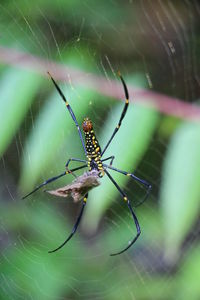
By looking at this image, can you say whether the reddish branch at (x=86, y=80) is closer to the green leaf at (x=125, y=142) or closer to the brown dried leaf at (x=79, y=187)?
the green leaf at (x=125, y=142)

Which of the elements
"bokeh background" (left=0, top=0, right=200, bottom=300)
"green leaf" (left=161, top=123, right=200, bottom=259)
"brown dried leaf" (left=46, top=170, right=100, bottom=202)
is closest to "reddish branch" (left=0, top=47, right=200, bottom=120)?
"bokeh background" (left=0, top=0, right=200, bottom=300)

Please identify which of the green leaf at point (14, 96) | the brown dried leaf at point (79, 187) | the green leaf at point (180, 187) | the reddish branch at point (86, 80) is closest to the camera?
the brown dried leaf at point (79, 187)

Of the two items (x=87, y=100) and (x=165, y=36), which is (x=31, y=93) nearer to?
(x=87, y=100)

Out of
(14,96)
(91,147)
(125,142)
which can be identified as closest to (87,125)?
(91,147)

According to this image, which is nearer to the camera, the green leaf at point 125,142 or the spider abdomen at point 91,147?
the spider abdomen at point 91,147

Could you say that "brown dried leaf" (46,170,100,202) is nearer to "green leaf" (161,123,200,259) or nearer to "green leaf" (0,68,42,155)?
"green leaf" (161,123,200,259)

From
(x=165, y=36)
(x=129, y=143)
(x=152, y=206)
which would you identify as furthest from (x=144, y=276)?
(x=165, y=36)

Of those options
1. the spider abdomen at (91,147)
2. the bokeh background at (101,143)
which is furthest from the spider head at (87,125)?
the bokeh background at (101,143)

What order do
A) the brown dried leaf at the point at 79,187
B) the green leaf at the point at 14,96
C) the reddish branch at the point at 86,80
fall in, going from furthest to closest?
1. the reddish branch at the point at 86,80
2. the green leaf at the point at 14,96
3. the brown dried leaf at the point at 79,187
